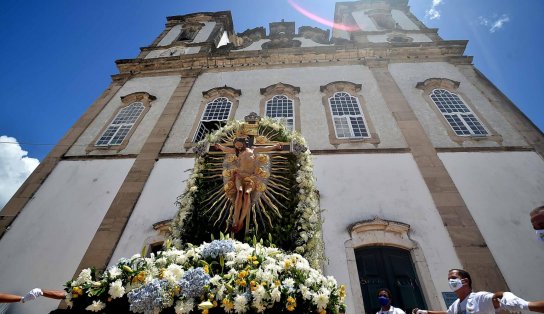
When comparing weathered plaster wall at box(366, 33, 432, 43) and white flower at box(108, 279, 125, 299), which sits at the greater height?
weathered plaster wall at box(366, 33, 432, 43)

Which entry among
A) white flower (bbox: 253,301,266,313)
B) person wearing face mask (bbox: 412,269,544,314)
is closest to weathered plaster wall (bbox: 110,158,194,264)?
white flower (bbox: 253,301,266,313)

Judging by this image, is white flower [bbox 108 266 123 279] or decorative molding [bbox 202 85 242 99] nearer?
white flower [bbox 108 266 123 279]

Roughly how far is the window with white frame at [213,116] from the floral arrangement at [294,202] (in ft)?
14.7

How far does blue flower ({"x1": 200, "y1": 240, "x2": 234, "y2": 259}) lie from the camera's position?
3.43 m

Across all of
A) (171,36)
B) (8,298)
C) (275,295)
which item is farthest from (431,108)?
(171,36)

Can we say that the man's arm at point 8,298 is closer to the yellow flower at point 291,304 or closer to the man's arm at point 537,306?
the yellow flower at point 291,304

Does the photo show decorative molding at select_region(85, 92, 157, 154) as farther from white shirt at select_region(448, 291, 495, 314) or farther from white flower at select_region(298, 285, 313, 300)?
white shirt at select_region(448, 291, 495, 314)

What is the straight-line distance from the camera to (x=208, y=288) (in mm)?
2873

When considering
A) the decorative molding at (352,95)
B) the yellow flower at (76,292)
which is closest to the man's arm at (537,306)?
the yellow flower at (76,292)

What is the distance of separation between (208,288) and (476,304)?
341 cm

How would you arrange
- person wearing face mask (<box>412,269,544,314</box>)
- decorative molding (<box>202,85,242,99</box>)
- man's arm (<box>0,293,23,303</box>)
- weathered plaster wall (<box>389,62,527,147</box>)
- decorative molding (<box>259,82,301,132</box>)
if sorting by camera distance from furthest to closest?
decorative molding (<box>202,85,242,99</box>) < decorative molding (<box>259,82,301,132</box>) < weathered plaster wall (<box>389,62,527,147</box>) < man's arm (<box>0,293,23,303</box>) < person wearing face mask (<box>412,269,544,314</box>)

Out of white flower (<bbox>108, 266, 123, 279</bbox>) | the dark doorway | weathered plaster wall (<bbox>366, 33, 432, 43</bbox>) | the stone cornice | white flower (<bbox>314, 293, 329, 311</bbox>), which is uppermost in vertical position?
weathered plaster wall (<bbox>366, 33, 432, 43</bbox>)

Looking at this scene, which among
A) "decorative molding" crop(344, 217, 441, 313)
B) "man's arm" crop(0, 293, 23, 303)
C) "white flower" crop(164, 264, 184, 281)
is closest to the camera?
"white flower" crop(164, 264, 184, 281)

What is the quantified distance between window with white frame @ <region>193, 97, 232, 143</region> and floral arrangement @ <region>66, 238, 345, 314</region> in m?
7.74
